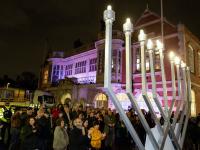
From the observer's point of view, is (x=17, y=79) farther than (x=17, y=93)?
Yes

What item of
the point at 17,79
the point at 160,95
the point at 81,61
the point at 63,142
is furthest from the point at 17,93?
the point at 17,79

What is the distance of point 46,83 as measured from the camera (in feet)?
98.5

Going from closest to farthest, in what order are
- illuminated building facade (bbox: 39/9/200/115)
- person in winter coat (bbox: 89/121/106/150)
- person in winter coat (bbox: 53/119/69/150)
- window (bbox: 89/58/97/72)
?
person in winter coat (bbox: 53/119/69/150) → person in winter coat (bbox: 89/121/106/150) → illuminated building facade (bbox: 39/9/200/115) → window (bbox: 89/58/97/72)

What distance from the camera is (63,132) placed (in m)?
6.38

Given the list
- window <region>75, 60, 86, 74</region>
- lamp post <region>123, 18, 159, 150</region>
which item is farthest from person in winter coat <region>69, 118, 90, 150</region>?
window <region>75, 60, 86, 74</region>

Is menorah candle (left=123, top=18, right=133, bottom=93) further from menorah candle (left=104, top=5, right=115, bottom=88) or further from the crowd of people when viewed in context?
the crowd of people

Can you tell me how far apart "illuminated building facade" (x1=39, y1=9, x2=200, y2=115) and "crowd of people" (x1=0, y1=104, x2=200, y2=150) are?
8.16m

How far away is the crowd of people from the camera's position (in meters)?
5.77

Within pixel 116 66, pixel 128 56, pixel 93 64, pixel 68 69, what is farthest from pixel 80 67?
pixel 128 56

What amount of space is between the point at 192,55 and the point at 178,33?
2.67 m

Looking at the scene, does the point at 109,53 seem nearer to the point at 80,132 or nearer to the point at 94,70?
the point at 80,132

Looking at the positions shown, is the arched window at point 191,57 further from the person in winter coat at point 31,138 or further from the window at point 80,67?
the person in winter coat at point 31,138

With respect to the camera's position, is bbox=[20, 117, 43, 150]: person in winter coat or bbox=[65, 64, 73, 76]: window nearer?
bbox=[20, 117, 43, 150]: person in winter coat

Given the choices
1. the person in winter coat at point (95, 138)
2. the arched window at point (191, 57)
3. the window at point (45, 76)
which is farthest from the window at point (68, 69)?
the person in winter coat at point (95, 138)
